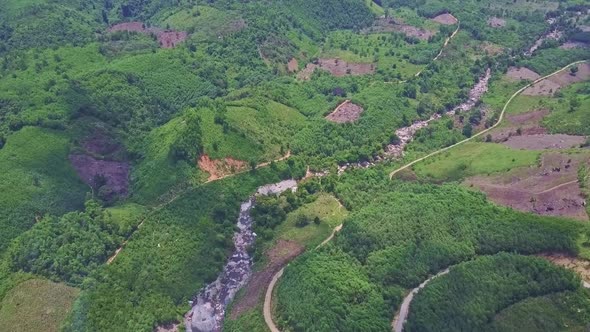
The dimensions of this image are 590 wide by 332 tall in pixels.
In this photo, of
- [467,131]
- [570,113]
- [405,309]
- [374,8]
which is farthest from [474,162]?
[374,8]

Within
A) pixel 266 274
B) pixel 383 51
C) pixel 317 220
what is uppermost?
pixel 317 220

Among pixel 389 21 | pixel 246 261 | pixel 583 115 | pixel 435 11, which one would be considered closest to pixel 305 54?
pixel 389 21

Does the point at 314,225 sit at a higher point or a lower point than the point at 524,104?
lower

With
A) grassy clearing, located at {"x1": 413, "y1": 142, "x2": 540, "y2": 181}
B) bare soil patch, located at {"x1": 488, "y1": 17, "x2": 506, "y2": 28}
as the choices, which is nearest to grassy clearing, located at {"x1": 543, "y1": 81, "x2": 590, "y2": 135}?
grassy clearing, located at {"x1": 413, "y1": 142, "x2": 540, "y2": 181}

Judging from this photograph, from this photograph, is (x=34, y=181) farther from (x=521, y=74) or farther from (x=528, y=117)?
(x=521, y=74)

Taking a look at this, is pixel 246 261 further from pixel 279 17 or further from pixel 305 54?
pixel 279 17

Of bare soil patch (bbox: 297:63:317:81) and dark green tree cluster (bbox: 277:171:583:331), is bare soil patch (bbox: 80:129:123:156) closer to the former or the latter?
dark green tree cluster (bbox: 277:171:583:331)
